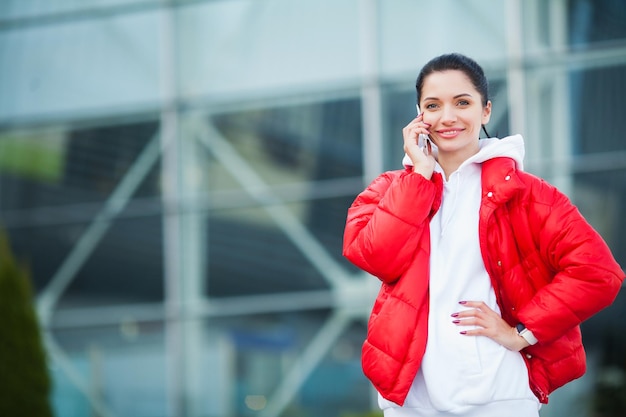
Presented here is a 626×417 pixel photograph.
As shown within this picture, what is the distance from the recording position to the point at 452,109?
285cm

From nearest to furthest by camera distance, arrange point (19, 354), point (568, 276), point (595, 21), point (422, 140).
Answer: point (568, 276) < point (422, 140) < point (595, 21) < point (19, 354)

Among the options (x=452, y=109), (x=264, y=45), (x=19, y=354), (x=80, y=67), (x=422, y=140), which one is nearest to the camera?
(x=452, y=109)

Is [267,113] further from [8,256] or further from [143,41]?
[8,256]

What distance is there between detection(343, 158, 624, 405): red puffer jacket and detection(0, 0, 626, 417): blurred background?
238 inches

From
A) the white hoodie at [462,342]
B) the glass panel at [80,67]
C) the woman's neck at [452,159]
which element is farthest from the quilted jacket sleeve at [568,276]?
the glass panel at [80,67]

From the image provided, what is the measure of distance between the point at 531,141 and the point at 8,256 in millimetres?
4521

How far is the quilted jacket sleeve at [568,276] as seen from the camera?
273cm

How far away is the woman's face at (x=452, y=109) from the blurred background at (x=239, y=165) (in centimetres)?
612

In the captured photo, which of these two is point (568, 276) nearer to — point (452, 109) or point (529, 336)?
point (529, 336)

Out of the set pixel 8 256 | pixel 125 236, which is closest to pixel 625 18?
pixel 125 236

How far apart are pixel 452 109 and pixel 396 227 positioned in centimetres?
35

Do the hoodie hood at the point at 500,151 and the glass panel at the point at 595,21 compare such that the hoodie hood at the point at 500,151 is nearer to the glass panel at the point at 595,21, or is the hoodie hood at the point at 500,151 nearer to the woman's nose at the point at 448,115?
the woman's nose at the point at 448,115

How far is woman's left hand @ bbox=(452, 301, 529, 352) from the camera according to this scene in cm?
276

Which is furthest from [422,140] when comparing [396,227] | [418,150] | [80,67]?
[80,67]
